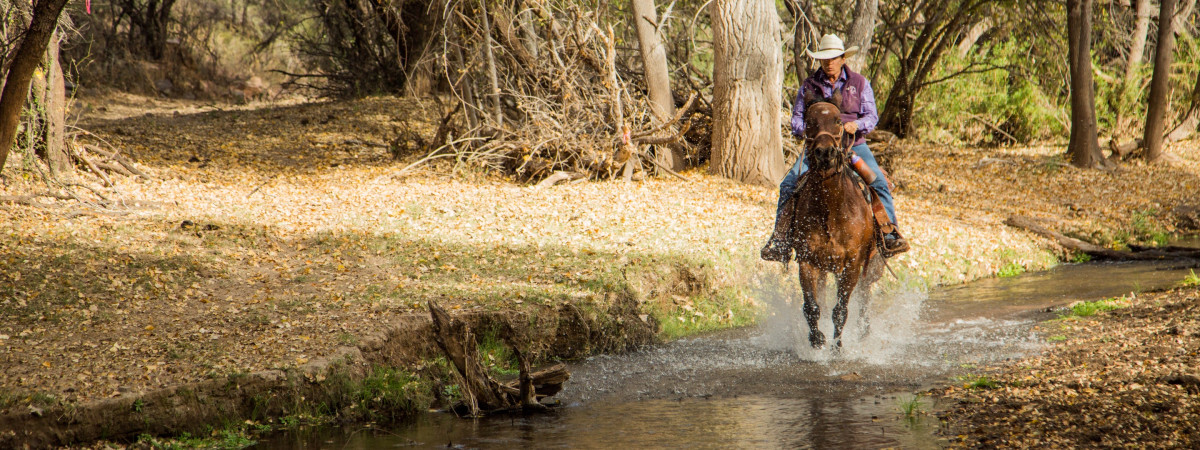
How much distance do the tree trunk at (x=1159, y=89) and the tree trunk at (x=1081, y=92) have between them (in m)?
1.31

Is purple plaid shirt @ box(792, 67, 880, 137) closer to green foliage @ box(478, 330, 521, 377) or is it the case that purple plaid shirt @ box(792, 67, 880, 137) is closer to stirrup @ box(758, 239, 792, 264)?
stirrup @ box(758, 239, 792, 264)

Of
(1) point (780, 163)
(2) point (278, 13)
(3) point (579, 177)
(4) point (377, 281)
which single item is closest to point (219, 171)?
(3) point (579, 177)

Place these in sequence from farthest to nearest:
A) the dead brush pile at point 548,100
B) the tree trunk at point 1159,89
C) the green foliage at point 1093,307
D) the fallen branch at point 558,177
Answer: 1. the tree trunk at point 1159,89
2. the dead brush pile at point 548,100
3. the fallen branch at point 558,177
4. the green foliage at point 1093,307

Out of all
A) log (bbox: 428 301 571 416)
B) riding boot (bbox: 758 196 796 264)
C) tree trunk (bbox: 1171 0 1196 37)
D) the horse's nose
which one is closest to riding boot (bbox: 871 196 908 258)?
riding boot (bbox: 758 196 796 264)

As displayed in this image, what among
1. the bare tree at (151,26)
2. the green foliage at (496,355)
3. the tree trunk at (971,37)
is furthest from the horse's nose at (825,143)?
the bare tree at (151,26)

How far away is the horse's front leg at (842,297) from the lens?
23.6ft

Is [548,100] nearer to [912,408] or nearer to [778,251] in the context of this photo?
[778,251]

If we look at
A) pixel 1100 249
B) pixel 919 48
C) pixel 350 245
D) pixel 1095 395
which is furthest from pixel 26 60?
pixel 919 48

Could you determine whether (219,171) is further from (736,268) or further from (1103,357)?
(1103,357)

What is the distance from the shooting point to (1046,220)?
46.1 ft

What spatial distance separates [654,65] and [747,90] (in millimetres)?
1613

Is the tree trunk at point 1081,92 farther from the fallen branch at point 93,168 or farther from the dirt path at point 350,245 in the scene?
the fallen branch at point 93,168

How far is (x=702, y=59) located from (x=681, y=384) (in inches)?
614

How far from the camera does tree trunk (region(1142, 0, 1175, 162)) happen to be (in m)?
18.6
